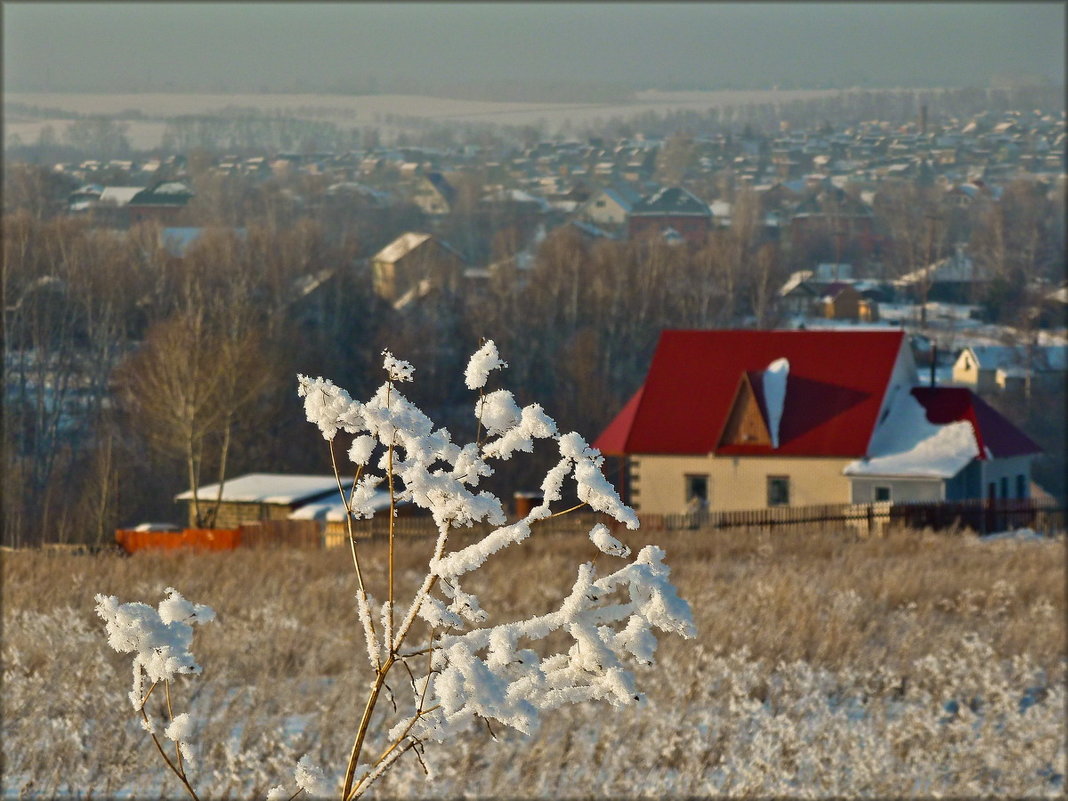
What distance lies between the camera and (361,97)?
4444 centimetres

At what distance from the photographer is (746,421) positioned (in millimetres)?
23781

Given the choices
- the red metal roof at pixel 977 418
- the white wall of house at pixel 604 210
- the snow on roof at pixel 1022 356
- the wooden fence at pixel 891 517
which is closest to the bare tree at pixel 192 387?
the wooden fence at pixel 891 517

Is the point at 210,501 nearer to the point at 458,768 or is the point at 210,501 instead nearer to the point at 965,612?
the point at 965,612

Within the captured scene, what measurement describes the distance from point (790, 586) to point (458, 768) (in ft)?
18.3

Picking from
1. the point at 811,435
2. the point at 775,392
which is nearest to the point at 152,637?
the point at 811,435

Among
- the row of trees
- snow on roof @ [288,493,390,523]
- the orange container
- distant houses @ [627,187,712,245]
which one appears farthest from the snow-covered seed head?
distant houses @ [627,187,712,245]

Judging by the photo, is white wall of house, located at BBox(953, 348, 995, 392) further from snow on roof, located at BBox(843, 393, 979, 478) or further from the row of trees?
snow on roof, located at BBox(843, 393, 979, 478)

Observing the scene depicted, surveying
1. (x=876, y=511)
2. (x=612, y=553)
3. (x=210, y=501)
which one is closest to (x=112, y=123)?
(x=210, y=501)

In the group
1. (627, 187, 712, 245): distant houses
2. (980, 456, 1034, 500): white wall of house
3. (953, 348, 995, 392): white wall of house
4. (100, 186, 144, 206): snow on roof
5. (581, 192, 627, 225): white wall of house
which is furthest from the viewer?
(581, 192, 627, 225): white wall of house

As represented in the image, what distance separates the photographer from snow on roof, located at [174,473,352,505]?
2269 cm

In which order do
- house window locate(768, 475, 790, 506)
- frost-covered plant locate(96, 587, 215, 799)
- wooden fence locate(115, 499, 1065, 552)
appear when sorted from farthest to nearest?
house window locate(768, 475, 790, 506), wooden fence locate(115, 499, 1065, 552), frost-covered plant locate(96, 587, 215, 799)

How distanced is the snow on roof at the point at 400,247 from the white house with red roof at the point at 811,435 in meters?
16.8

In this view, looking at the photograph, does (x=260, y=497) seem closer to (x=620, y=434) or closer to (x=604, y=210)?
(x=620, y=434)

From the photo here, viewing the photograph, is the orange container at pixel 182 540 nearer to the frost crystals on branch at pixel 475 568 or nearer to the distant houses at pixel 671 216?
the frost crystals on branch at pixel 475 568
